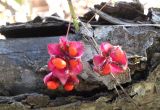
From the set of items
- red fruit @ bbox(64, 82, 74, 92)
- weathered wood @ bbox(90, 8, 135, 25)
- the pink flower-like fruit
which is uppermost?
weathered wood @ bbox(90, 8, 135, 25)

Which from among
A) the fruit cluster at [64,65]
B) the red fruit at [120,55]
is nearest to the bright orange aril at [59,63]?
the fruit cluster at [64,65]

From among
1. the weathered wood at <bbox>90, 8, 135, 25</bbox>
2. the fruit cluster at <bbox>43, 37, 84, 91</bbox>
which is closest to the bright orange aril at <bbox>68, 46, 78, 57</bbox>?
the fruit cluster at <bbox>43, 37, 84, 91</bbox>

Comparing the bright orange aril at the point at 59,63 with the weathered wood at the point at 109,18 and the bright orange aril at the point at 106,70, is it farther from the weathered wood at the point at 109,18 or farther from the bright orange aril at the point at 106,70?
the weathered wood at the point at 109,18

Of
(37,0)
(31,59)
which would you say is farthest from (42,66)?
(37,0)

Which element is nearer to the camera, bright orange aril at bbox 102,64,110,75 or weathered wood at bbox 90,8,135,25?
bright orange aril at bbox 102,64,110,75

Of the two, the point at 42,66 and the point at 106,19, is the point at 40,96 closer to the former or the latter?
the point at 42,66

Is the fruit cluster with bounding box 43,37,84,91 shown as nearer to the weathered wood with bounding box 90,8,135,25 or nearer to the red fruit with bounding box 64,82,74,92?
the red fruit with bounding box 64,82,74,92

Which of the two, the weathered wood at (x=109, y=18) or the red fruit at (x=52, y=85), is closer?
the red fruit at (x=52, y=85)
